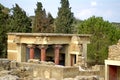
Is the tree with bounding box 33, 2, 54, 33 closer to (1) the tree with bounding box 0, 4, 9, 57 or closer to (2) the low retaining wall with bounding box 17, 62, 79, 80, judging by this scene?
(1) the tree with bounding box 0, 4, 9, 57

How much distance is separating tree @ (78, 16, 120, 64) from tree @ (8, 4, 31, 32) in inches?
227

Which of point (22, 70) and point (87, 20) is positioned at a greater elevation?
point (87, 20)

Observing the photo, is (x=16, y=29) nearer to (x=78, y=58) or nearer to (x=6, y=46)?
(x=6, y=46)

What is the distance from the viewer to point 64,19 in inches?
1652

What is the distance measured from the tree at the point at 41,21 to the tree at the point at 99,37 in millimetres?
4743

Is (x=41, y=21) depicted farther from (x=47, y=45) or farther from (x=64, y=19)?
(x=47, y=45)

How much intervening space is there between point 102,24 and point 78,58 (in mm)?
9838

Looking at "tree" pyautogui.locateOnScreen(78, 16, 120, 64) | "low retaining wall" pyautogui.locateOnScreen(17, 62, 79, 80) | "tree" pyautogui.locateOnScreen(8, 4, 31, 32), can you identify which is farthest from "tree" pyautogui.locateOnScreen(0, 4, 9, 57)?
"low retaining wall" pyautogui.locateOnScreen(17, 62, 79, 80)

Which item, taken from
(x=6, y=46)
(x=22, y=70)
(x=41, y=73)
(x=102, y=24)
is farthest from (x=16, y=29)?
(x=22, y=70)

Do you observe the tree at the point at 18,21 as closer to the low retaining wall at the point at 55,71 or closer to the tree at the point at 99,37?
the tree at the point at 99,37

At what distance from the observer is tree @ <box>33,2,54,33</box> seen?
136 ft

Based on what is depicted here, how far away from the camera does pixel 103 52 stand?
117 feet

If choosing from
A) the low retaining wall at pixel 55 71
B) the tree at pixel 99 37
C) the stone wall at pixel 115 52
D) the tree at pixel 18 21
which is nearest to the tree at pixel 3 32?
the tree at pixel 18 21

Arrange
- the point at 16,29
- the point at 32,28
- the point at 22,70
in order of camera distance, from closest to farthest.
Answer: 1. the point at 22,70
2. the point at 16,29
3. the point at 32,28
